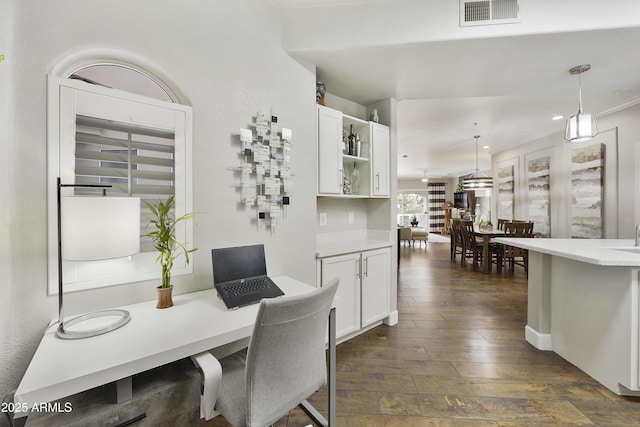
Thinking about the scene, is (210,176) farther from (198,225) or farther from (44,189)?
(44,189)

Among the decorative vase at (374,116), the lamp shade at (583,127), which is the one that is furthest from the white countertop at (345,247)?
the lamp shade at (583,127)

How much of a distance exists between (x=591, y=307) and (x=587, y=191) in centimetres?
347

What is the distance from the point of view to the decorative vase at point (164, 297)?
4.34 feet

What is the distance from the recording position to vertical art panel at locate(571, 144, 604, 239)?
13.3ft

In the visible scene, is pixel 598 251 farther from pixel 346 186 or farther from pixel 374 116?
pixel 374 116

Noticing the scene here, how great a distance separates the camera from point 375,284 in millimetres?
2623

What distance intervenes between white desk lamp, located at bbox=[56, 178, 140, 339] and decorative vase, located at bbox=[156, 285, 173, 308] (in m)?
0.22

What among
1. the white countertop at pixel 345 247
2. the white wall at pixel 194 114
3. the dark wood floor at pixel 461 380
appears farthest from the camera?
the white countertop at pixel 345 247

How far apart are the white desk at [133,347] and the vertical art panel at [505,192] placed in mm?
6769

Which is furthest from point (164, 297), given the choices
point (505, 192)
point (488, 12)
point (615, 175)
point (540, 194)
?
point (505, 192)

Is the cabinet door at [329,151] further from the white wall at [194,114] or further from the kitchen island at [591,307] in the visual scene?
the kitchen island at [591,307]

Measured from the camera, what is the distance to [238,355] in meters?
1.36

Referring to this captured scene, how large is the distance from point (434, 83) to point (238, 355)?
2748 mm

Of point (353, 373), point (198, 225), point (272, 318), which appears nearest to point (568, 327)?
point (353, 373)
